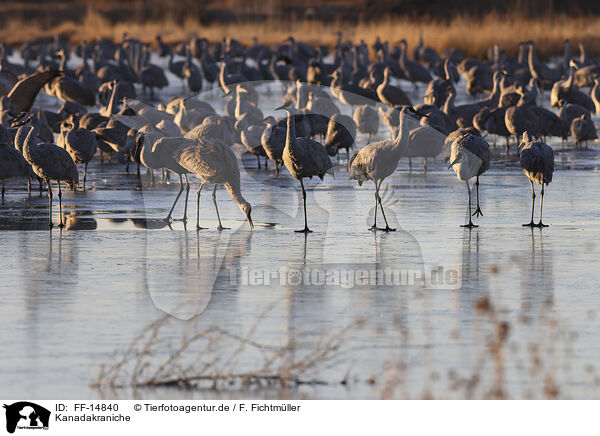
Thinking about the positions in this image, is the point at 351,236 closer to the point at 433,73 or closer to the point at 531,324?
the point at 531,324

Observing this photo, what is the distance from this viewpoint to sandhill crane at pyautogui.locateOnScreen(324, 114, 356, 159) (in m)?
23.8

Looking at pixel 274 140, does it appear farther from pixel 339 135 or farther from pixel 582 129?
pixel 582 129

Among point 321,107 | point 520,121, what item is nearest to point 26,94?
point 321,107

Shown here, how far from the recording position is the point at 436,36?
2633 inches

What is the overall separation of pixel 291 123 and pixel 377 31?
56573 mm

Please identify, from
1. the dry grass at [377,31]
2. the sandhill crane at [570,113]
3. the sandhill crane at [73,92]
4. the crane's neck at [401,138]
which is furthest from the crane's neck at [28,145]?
the dry grass at [377,31]

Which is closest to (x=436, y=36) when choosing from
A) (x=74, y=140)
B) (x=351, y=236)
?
(x=74, y=140)

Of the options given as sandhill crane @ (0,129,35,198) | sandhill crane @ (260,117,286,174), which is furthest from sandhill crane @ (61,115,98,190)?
sandhill crane @ (260,117,286,174)

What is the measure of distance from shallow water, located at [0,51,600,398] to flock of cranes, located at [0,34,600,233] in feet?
1.93

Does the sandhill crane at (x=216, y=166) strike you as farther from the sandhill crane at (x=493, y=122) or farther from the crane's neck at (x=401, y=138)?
the sandhill crane at (x=493, y=122)

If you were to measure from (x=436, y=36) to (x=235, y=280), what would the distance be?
56462mm

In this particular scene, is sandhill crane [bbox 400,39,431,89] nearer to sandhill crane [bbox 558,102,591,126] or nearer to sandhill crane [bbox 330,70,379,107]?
sandhill crane [bbox 330,70,379,107]
